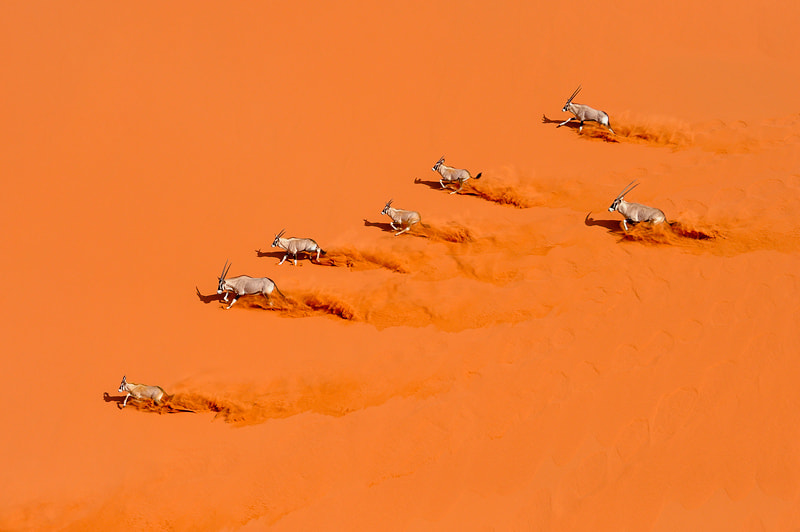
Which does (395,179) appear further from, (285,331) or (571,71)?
Answer: (571,71)

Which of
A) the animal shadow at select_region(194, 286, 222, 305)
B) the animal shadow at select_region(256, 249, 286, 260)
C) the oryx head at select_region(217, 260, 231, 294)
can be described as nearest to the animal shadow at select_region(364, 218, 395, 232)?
the animal shadow at select_region(256, 249, 286, 260)

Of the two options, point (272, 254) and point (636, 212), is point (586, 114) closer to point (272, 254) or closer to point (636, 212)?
point (636, 212)

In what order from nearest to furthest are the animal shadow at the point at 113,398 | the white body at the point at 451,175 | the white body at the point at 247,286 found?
the animal shadow at the point at 113,398 < the white body at the point at 247,286 < the white body at the point at 451,175

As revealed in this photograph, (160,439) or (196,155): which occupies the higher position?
(196,155)

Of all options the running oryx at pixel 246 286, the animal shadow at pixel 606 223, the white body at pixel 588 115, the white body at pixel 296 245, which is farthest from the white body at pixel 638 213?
the running oryx at pixel 246 286

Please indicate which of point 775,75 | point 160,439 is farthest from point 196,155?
point 775,75

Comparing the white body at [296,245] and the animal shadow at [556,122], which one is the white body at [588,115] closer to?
the animal shadow at [556,122]

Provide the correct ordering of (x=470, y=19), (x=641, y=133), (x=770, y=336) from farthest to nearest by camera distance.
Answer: (x=470, y=19), (x=641, y=133), (x=770, y=336)
